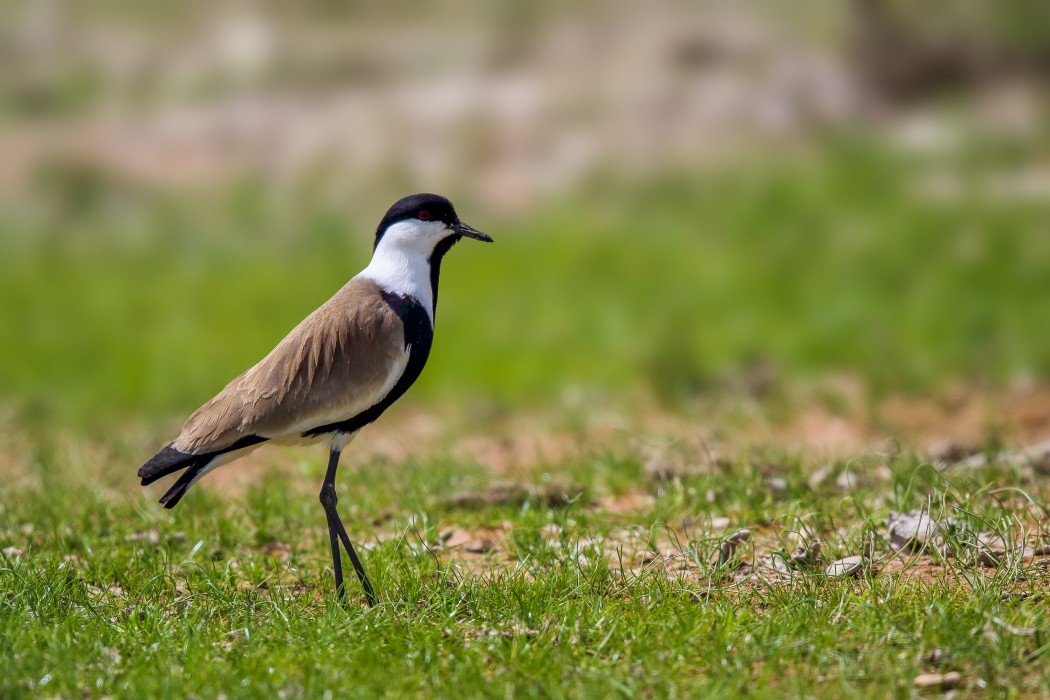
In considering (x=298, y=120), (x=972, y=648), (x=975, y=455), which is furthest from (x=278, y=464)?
(x=298, y=120)

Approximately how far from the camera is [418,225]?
4.79 metres

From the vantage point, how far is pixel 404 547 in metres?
5.11

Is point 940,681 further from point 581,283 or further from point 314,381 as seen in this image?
point 581,283

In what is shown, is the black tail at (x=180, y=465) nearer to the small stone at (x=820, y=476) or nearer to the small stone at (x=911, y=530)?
the small stone at (x=911, y=530)

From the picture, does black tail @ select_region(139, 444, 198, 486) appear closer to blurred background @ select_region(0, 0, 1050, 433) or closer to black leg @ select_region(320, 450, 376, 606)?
black leg @ select_region(320, 450, 376, 606)

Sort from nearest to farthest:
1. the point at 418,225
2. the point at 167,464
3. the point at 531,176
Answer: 1. the point at 167,464
2. the point at 418,225
3. the point at 531,176

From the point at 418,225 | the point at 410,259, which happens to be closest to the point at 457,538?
the point at 410,259

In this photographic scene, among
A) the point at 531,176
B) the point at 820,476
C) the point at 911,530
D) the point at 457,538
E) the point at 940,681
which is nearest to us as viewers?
the point at 940,681

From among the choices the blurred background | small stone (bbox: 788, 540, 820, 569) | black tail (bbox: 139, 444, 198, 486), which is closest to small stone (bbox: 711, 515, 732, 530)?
small stone (bbox: 788, 540, 820, 569)

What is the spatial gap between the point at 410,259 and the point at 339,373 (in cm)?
56

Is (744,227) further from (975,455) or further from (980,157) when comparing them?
(975,455)

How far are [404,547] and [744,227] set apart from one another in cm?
781

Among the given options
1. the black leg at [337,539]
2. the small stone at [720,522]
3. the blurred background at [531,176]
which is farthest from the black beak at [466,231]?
the blurred background at [531,176]

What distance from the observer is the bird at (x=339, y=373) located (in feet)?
14.7
